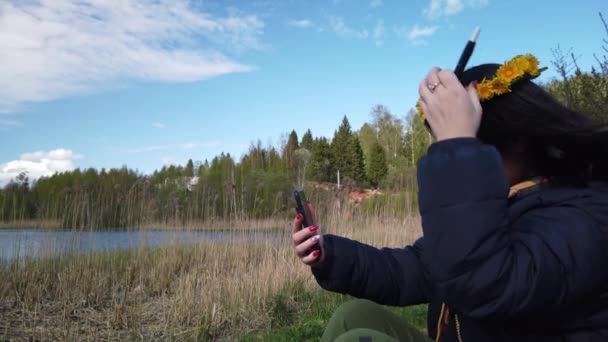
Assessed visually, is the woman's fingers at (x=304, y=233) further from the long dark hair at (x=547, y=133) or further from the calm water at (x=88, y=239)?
the calm water at (x=88, y=239)

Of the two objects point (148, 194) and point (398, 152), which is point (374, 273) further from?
point (398, 152)

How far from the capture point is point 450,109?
972 mm

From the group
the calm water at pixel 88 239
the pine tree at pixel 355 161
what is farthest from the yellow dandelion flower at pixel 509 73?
the pine tree at pixel 355 161

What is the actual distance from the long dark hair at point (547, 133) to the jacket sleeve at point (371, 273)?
53cm

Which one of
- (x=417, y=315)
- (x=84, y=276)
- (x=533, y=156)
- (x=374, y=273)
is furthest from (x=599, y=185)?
(x=84, y=276)

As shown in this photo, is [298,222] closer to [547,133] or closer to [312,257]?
[312,257]

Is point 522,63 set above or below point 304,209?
above

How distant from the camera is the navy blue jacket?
89 centimetres

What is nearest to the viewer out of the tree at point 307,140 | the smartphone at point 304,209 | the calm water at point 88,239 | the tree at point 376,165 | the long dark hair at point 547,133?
the long dark hair at point 547,133

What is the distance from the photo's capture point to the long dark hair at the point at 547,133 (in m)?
1.06

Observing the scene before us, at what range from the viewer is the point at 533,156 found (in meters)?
1.12

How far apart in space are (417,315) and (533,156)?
330 centimetres

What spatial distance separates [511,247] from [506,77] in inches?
15.3

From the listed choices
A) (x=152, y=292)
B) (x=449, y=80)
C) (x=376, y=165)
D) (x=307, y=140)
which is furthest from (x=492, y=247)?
(x=307, y=140)
